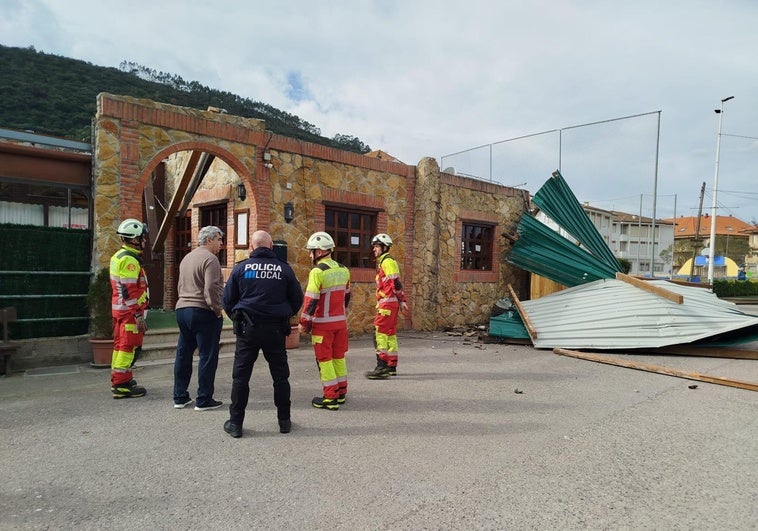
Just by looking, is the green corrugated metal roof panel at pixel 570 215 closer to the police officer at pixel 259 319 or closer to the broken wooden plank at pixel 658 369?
the broken wooden plank at pixel 658 369

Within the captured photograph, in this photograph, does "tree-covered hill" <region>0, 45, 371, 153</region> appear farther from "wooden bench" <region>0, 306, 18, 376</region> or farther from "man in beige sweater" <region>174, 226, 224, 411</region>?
"man in beige sweater" <region>174, 226, 224, 411</region>

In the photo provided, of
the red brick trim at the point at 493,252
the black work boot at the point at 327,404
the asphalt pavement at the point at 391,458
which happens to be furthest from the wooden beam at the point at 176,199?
the red brick trim at the point at 493,252

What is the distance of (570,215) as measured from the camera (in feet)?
36.1

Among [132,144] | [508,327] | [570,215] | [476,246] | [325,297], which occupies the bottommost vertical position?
[508,327]

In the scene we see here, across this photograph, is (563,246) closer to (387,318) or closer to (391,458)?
(387,318)

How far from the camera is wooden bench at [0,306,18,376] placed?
6103 mm

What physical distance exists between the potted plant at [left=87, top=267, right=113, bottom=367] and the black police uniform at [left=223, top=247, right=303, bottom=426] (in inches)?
140

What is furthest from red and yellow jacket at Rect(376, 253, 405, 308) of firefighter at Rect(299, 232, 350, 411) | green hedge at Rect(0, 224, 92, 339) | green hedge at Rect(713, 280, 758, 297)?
green hedge at Rect(713, 280, 758, 297)

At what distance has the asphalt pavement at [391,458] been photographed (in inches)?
114

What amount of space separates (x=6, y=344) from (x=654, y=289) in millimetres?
10610

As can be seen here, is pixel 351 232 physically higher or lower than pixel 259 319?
higher

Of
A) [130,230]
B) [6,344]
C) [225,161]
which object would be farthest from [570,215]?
[6,344]

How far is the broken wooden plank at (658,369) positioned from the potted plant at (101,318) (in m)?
7.65

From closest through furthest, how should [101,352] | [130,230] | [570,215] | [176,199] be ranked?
1. [130,230]
2. [101,352]
3. [176,199]
4. [570,215]
